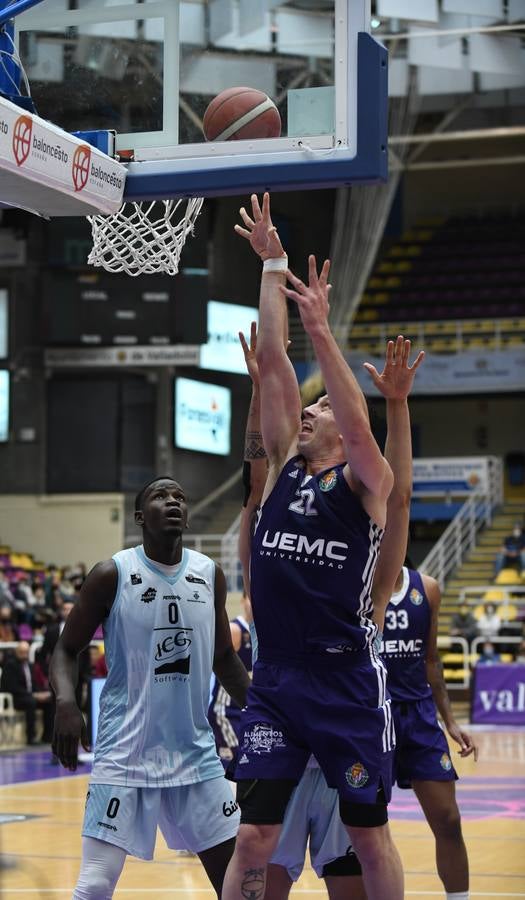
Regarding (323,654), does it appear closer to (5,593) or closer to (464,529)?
(5,593)

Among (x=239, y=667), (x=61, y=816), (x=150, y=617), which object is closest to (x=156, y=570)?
(x=150, y=617)

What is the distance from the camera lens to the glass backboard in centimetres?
568

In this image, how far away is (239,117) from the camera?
233 inches

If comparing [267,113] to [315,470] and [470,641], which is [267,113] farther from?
[470,641]

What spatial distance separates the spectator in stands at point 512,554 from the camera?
28.5 m

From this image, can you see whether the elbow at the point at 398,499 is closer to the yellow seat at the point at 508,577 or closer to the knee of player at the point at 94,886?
the knee of player at the point at 94,886

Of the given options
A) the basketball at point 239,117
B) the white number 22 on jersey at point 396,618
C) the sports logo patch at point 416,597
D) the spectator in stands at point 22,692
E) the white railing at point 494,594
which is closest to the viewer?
the basketball at point 239,117

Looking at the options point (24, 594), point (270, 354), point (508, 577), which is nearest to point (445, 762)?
point (270, 354)

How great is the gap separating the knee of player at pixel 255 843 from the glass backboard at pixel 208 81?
2513mm

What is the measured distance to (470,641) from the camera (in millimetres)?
24141

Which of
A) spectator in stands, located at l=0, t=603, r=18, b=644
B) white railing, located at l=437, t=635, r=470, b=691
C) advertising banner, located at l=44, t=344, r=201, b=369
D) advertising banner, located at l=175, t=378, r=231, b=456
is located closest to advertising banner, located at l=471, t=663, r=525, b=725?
white railing, located at l=437, t=635, r=470, b=691

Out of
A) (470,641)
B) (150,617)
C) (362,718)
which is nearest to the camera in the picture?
(362,718)

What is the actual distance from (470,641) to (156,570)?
19.3m

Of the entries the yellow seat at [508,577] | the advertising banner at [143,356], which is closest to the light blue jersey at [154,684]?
the advertising banner at [143,356]
